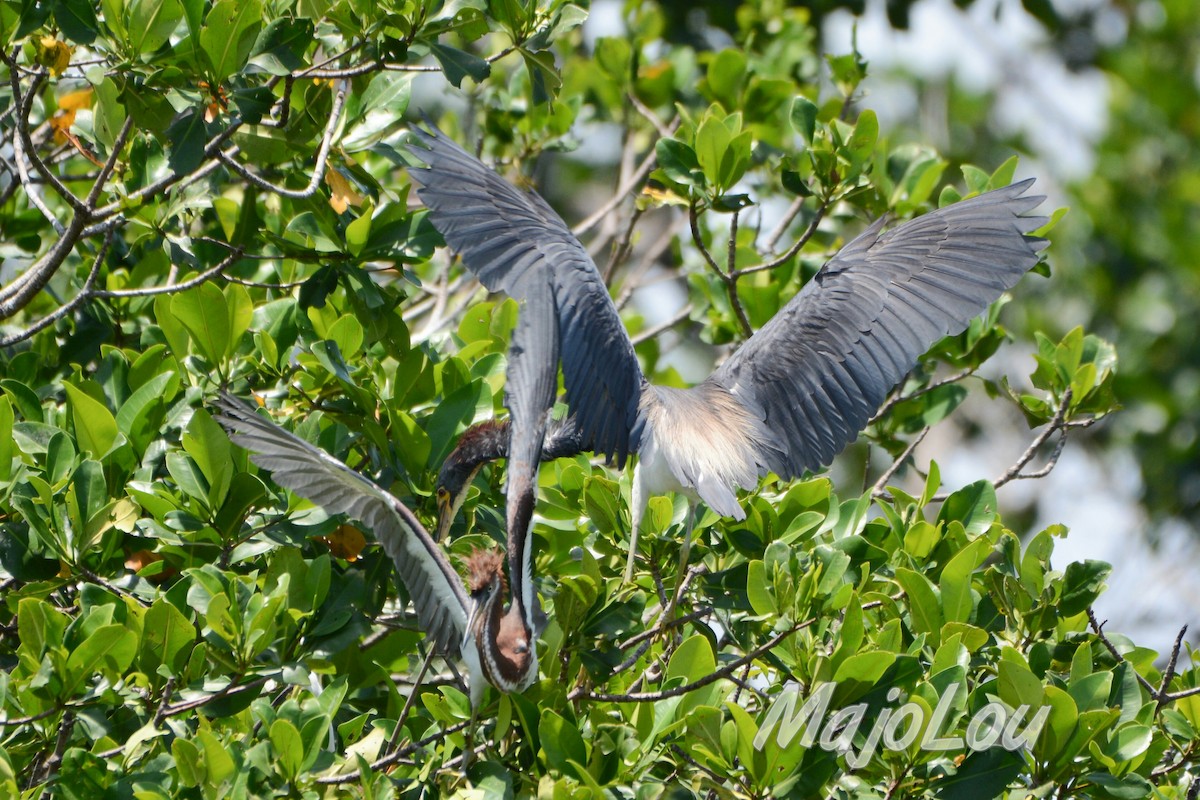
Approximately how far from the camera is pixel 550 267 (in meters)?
3.99

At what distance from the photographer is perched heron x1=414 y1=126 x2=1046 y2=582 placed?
12.7 ft

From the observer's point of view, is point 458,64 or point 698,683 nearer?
point 698,683

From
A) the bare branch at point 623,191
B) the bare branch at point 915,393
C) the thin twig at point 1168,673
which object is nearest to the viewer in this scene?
the thin twig at point 1168,673

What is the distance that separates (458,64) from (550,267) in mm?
698

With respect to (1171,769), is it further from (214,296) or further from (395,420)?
(214,296)

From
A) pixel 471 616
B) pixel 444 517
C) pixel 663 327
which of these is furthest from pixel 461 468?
pixel 663 327

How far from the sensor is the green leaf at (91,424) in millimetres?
3293

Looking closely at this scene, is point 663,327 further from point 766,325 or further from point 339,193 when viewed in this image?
point 339,193

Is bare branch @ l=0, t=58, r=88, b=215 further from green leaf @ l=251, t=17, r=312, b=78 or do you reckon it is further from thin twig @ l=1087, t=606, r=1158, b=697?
thin twig @ l=1087, t=606, r=1158, b=697

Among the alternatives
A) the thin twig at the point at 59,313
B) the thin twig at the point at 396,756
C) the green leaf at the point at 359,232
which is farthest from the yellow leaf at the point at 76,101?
the thin twig at the point at 396,756

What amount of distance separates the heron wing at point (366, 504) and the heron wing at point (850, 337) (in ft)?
4.75

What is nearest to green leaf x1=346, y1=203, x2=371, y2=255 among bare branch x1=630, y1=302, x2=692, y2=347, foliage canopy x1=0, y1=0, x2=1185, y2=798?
foliage canopy x1=0, y1=0, x2=1185, y2=798

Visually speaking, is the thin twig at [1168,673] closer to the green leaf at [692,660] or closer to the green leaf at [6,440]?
the green leaf at [692,660]

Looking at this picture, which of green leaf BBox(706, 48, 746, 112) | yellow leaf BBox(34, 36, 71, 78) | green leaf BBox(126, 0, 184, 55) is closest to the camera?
green leaf BBox(126, 0, 184, 55)
